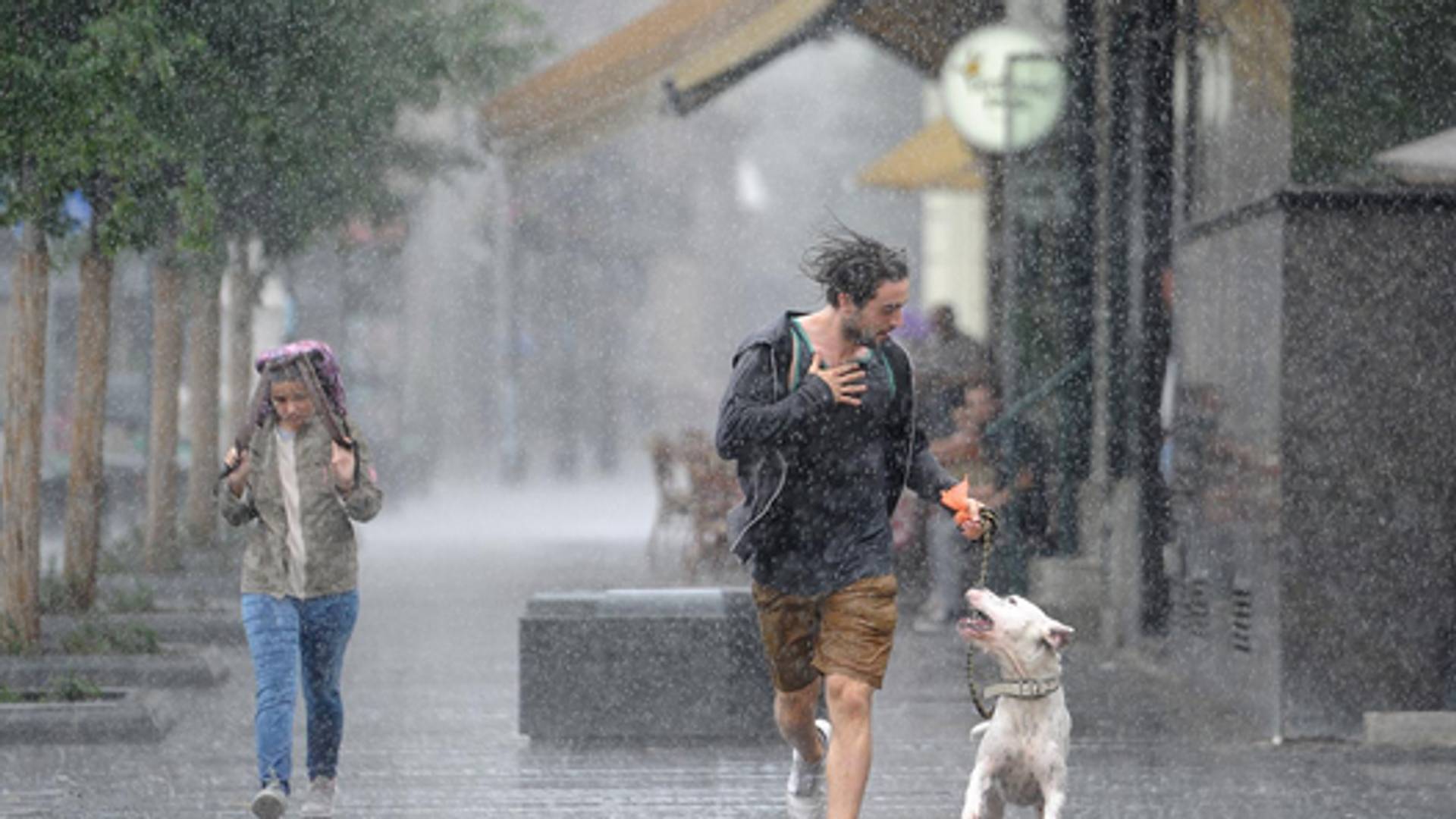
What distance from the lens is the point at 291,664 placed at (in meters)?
8.82

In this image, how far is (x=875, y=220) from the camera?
85.8 metres

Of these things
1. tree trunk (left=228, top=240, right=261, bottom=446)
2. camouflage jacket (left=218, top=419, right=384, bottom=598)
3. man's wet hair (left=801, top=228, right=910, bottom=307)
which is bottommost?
camouflage jacket (left=218, top=419, right=384, bottom=598)

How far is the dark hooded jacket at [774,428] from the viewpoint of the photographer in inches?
291

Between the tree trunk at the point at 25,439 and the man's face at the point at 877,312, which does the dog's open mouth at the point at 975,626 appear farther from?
the tree trunk at the point at 25,439

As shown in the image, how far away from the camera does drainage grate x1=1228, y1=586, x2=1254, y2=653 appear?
11.8 meters

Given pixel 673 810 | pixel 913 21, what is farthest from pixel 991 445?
pixel 673 810

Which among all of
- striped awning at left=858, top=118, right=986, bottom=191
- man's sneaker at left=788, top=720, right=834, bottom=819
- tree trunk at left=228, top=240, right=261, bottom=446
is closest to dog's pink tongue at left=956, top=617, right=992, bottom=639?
man's sneaker at left=788, top=720, right=834, bottom=819

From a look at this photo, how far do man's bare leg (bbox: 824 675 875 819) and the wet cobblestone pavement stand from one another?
1704 millimetres

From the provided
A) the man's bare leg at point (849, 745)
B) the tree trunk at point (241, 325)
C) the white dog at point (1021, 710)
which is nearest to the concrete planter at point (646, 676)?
the man's bare leg at point (849, 745)

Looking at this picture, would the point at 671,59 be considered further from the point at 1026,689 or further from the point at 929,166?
the point at 1026,689

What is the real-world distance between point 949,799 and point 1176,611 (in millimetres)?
3980

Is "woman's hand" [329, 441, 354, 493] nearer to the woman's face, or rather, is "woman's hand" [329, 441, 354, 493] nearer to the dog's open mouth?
the woman's face

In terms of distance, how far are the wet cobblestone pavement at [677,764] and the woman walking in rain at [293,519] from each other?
72 cm

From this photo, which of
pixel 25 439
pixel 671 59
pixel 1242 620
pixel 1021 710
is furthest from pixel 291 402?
pixel 671 59
